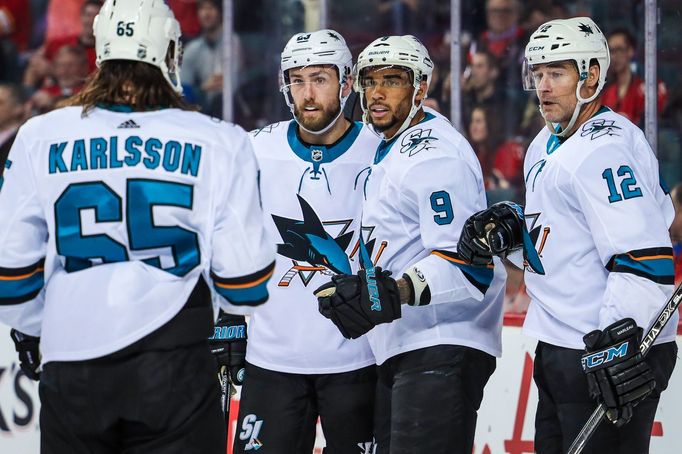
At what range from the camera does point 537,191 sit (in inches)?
116

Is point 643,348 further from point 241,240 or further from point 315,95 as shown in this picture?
point 315,95

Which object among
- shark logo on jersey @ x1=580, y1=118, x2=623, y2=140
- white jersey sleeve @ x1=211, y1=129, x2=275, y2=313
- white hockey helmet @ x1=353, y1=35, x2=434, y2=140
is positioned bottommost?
white jersey sleeve @ x1=211, y1=129, x2=275, y2=313

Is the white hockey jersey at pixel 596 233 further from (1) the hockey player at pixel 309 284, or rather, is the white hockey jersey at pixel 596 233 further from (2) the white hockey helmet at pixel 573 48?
(1) the hockey player at pixel 309 284

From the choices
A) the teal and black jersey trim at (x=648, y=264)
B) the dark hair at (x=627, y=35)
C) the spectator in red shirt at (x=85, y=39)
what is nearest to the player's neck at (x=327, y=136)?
the teal and black jersey trim at (x=648, y=264)

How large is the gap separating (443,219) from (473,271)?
0.15 meters

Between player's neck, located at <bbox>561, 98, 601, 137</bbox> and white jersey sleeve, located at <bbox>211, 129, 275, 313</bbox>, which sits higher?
player's neck, located at <bbox>561, 98, 601, 137</bbox>

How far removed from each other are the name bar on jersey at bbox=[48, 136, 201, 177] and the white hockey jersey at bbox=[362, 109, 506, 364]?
884 millimetres

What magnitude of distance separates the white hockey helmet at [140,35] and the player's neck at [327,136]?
39.5 inches

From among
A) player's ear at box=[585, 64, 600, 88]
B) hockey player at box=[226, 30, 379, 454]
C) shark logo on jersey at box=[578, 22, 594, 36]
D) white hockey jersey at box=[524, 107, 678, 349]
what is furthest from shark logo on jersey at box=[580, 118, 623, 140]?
hockey player at box=[226, 30, 379, 454]

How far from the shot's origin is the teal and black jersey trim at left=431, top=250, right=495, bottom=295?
2980mm

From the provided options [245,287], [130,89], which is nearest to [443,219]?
[245,287]

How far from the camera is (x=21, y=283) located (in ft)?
7.59

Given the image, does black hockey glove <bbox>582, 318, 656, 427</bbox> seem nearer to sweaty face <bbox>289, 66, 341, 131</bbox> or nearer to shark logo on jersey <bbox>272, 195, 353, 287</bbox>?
shark logo on jersey <bbox>272, 195, 353, 287</bbox>

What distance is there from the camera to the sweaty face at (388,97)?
3.22 metres
